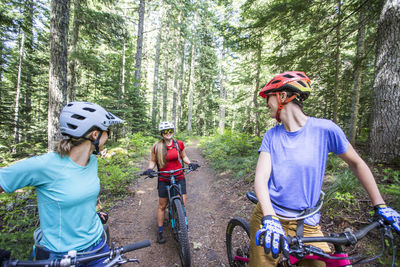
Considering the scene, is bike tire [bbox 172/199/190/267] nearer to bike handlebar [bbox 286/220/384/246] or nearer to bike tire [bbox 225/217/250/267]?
bike tire [bbox 225/217/250/267]

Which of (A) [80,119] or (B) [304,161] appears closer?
(B) [304,161]

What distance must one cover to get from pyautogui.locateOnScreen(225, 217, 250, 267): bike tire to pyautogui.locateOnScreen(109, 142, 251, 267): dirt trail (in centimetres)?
54

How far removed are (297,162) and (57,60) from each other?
7821mm

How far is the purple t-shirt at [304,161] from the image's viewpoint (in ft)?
5.92

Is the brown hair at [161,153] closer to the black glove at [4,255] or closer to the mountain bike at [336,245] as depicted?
the mountain bike at [336,245]

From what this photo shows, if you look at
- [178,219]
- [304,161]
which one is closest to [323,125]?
[304,161]

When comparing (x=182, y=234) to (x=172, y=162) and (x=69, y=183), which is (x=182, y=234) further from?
(x=69, y=183)

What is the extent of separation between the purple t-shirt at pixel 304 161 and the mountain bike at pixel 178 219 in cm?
212

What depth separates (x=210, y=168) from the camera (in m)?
9.84

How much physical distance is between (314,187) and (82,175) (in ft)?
8.33

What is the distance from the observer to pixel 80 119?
196 centimetres

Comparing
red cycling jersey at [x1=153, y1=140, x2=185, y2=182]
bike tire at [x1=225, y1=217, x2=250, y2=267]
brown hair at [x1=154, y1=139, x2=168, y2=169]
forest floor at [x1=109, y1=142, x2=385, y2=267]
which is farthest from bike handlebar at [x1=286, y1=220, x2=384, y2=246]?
brown hair at [x1=154, y1=139, x2=168, y2=169]

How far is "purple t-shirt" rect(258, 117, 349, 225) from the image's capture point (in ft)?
5.92

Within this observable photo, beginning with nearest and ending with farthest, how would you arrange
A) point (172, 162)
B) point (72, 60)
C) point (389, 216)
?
point (389, 216) < point (172, 162) < point (72, 60)
